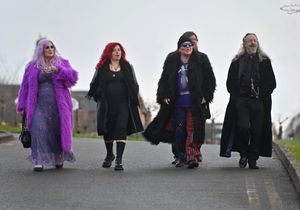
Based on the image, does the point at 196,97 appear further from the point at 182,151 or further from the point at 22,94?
the point at 22,94

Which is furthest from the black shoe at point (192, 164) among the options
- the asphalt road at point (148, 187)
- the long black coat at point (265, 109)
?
the long black coat at point (265, 109)

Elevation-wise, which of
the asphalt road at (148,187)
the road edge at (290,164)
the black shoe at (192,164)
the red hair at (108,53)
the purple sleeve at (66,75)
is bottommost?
the asphalt road at (148,187)

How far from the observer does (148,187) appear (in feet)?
37.1

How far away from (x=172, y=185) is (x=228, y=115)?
2.74 m

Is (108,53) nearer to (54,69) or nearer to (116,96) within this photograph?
(116,96)

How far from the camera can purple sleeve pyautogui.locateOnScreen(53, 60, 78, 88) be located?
1336 centimetres

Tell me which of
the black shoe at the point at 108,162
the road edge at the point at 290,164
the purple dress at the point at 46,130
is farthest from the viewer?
the black shoe at the point at 108,162

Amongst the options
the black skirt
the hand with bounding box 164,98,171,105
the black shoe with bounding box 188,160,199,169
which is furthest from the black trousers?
the black skirt

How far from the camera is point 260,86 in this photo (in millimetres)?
13562

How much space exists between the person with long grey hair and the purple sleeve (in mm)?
2348

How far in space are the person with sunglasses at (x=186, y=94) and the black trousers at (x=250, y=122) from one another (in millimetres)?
526

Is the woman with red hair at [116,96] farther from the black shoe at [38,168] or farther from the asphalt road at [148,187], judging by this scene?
the black shoe at [38,168]

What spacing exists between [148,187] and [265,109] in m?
3.11

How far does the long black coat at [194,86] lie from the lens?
1360cm
